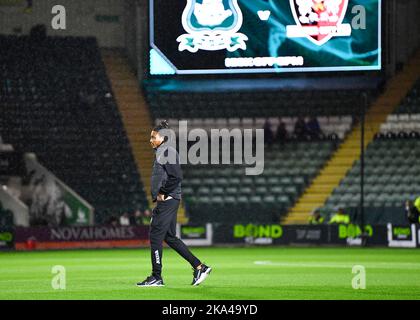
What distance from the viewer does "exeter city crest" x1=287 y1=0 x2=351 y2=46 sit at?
116 ft

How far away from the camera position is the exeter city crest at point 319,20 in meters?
35.4

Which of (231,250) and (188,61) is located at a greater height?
(188,61)

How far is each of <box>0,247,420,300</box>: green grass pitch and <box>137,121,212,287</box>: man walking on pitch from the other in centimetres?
48

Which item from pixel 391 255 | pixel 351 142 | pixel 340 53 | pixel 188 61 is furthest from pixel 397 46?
pixel 391 255

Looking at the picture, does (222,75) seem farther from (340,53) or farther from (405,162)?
(405,162)

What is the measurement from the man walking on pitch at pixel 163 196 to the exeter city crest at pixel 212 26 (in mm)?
→ 19935

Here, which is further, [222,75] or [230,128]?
[230,128]

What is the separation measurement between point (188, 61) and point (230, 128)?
5825 mm

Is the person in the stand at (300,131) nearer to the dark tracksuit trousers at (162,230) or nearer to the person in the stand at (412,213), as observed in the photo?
the person in the stand at (412,213)

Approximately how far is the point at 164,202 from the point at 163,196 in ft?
0.36

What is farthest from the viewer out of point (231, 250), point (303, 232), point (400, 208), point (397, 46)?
point (397, 46)

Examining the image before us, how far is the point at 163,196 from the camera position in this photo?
51.8 ft

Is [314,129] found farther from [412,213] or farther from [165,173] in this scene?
[165,173]

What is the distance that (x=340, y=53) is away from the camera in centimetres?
3600
